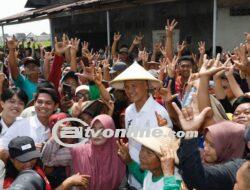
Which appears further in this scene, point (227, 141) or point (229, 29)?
point (229, 29)

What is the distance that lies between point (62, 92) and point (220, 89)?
1.84 meters

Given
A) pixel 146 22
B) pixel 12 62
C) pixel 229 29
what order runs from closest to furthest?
pixel 12 62 → pixel 229 29 → pixel 146 22

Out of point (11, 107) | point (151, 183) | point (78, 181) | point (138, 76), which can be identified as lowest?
point (78, 181)

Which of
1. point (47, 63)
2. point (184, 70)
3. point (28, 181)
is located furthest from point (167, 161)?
point (47, 63)

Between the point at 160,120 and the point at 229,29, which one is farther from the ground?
the point at 229,29

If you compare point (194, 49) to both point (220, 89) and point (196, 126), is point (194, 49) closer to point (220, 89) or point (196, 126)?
point (220, 89)

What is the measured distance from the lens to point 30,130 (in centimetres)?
341

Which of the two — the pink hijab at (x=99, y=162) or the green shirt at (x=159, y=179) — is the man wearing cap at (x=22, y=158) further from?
the green shirt at (x=159, y=179)

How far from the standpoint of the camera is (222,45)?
930cm

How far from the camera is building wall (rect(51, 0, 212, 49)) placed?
1034 centimetres

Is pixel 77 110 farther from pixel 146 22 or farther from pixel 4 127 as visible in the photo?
pixel 146 22

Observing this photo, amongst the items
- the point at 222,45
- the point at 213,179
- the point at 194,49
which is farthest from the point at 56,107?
the point at 194,49

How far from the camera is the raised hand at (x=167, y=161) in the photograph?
2.33 m

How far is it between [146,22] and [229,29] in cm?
373
